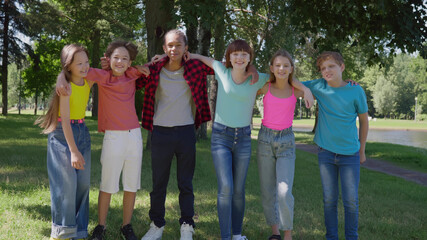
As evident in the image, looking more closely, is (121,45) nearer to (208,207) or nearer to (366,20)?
(208,207)

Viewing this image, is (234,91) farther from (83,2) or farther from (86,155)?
(83,2)

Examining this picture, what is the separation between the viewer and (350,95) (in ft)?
12.2

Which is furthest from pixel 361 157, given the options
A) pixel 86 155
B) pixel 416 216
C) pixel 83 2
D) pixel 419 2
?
pixel 83 2

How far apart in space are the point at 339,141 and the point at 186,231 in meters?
1.83

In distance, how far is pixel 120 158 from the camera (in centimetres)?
359

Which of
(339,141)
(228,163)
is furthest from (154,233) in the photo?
(339,141)

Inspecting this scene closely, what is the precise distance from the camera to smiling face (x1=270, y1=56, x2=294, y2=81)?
144 inches

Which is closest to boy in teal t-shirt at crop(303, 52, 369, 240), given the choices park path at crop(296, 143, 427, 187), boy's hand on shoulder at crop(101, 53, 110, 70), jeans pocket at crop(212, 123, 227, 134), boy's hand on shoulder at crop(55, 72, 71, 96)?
jeans pocket at crop(212, 123, 227, 134)

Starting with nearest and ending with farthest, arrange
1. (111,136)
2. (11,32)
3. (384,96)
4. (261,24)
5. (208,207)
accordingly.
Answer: (111,136) < (208,207) < (261,24) < (11,32) < (384,96)

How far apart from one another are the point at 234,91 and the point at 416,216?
3.63m

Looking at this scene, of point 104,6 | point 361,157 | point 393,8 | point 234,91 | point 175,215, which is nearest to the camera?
point 234,91

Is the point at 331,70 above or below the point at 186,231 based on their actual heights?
above

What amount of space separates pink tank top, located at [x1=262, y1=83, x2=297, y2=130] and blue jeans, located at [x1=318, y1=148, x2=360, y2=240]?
1.75 feet

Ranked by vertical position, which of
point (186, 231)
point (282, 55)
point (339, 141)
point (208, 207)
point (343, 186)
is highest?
point (282, 55)
